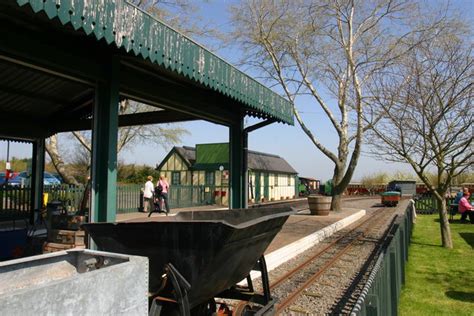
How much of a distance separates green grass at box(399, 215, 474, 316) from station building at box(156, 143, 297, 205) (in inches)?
698

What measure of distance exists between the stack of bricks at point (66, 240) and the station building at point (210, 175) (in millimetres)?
19994

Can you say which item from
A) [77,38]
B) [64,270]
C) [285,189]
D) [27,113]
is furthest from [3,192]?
[285,189]

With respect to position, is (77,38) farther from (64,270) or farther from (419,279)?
(419,279)

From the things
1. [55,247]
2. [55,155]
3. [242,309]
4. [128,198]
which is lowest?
[242,309]

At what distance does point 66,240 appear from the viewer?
263 inches

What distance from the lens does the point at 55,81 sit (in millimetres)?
8195

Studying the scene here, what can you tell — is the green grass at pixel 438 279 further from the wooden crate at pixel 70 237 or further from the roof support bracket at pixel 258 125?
the wooden crate at pixel 70 237

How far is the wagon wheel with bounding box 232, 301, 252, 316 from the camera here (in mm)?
4512

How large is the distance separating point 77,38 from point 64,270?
4002 millimetres

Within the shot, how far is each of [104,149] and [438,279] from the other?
7.43m

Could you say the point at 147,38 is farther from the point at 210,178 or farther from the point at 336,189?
the point at 210,178

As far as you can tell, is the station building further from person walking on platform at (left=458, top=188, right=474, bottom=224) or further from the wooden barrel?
person walking on platform at (left=458, top=188, right=474, bottom=224)

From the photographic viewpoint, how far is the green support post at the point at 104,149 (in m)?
6.17

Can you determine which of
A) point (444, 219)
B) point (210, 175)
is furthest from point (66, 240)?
point (210, 175)
